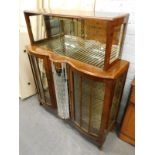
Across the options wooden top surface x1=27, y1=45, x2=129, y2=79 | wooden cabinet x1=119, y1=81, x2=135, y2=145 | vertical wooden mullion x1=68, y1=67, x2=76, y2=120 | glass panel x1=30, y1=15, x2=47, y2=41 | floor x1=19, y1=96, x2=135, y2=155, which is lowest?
floor x1=19, y1=96, x2=135, y2=155

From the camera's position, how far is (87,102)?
1.16 metres

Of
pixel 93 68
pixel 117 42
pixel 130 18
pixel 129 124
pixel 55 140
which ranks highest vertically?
pixel 130 18

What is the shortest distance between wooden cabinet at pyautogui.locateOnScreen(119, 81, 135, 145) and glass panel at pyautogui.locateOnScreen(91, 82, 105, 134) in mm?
263

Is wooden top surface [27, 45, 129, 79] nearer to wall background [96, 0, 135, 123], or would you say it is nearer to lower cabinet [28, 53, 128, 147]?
lower cabinet [28, 53, 128, 147]

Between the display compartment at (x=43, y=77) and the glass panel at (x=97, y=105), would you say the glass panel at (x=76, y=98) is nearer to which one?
the glass panel at (x=97, y=105)

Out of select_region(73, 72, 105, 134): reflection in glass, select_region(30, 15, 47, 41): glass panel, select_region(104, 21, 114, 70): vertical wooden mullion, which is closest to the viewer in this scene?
select_region(104, 21, 114, 70): vertical wooden mullion

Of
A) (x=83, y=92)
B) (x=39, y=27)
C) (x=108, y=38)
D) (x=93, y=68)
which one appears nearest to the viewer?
(x=108, y=38)

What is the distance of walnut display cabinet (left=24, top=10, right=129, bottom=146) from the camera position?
973mm

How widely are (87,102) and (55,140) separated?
0.59m

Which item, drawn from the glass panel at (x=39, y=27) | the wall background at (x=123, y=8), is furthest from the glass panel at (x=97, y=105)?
the glass panel at (x=39, y=27)

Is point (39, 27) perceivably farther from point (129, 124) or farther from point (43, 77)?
point (129, 124)

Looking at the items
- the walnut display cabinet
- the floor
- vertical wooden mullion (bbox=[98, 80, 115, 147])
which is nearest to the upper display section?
the walnut display cabinet

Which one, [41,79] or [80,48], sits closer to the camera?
[80,48]

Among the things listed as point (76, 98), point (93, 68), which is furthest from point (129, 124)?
point (93, 68)
